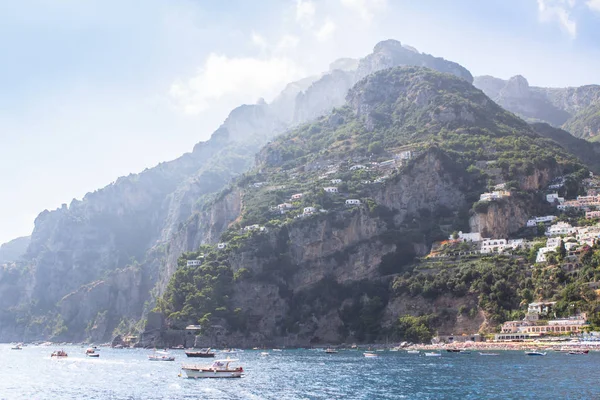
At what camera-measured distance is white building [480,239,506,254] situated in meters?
149

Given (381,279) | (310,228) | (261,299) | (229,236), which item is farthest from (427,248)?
(229,236)

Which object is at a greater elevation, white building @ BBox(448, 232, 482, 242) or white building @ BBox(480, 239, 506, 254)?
white building @ BBox(448, 232, 482, 242)

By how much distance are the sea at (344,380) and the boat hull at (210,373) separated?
3.63 ft

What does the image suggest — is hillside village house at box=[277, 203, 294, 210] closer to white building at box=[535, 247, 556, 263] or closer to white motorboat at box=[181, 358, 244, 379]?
white building at box=[535, 247, 556, 263]

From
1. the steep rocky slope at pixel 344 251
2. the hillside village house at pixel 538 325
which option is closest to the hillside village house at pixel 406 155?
the steep rocky slope at pixel 344 251

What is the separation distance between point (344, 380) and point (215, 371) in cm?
1925

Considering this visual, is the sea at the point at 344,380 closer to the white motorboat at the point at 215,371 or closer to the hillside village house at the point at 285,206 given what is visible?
the white motorboat at the point at 215,371

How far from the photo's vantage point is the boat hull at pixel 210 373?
294ft

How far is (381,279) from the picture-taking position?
156375 mm

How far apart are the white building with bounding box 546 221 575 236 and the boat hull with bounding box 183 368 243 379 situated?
89931mm

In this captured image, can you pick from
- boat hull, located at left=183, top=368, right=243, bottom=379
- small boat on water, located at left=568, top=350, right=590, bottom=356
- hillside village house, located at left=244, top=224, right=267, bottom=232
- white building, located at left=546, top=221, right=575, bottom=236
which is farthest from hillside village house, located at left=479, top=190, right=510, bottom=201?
boat hull, located at left=183, top=368, right=243, bottom=379

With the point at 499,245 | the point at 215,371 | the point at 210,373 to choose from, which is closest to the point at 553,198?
the point at 499,245

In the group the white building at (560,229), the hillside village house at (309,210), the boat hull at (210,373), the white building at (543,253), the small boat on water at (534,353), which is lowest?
the boat hull at (210,373)

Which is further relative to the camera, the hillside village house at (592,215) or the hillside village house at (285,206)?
the hillside village house at (285,206)
